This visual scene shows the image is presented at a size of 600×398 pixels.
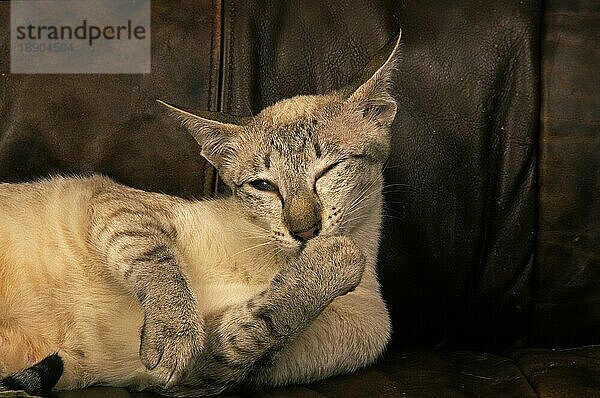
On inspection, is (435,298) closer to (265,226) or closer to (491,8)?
(265,226)

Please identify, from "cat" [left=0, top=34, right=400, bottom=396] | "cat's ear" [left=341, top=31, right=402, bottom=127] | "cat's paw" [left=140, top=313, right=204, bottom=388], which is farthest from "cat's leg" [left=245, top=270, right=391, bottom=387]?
"cat's ear" [left=341, top=31, right=402, bottom=127]

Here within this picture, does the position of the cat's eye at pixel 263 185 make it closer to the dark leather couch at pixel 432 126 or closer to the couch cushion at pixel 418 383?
the dark leather couch at pixel 432 126

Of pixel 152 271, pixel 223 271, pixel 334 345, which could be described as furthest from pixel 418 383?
pixel 152 271

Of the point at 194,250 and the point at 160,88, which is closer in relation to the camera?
the point at 194,250

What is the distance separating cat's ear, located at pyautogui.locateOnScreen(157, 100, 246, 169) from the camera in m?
2.02

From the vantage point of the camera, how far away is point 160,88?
2281 millimetres

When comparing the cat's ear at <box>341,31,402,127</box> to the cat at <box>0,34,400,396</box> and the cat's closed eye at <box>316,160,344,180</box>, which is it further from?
the cat's closed eye at <box>316,160,344,180</box>

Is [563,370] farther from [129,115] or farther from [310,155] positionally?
[129,115]

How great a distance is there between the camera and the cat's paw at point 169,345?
64.2 inches

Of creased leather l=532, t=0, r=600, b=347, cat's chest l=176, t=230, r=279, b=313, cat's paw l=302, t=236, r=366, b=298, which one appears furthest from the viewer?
creased leather l=532, t=0, r=600, b=347

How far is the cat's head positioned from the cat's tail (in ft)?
1.70

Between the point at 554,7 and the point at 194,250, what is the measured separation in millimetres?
1087

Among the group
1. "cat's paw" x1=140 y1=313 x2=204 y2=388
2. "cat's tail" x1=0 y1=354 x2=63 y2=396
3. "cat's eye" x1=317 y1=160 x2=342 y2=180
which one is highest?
"cat's eye" x1=317 y1=160 x2=342 y2=180

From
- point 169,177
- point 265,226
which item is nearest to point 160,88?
point 169,177
